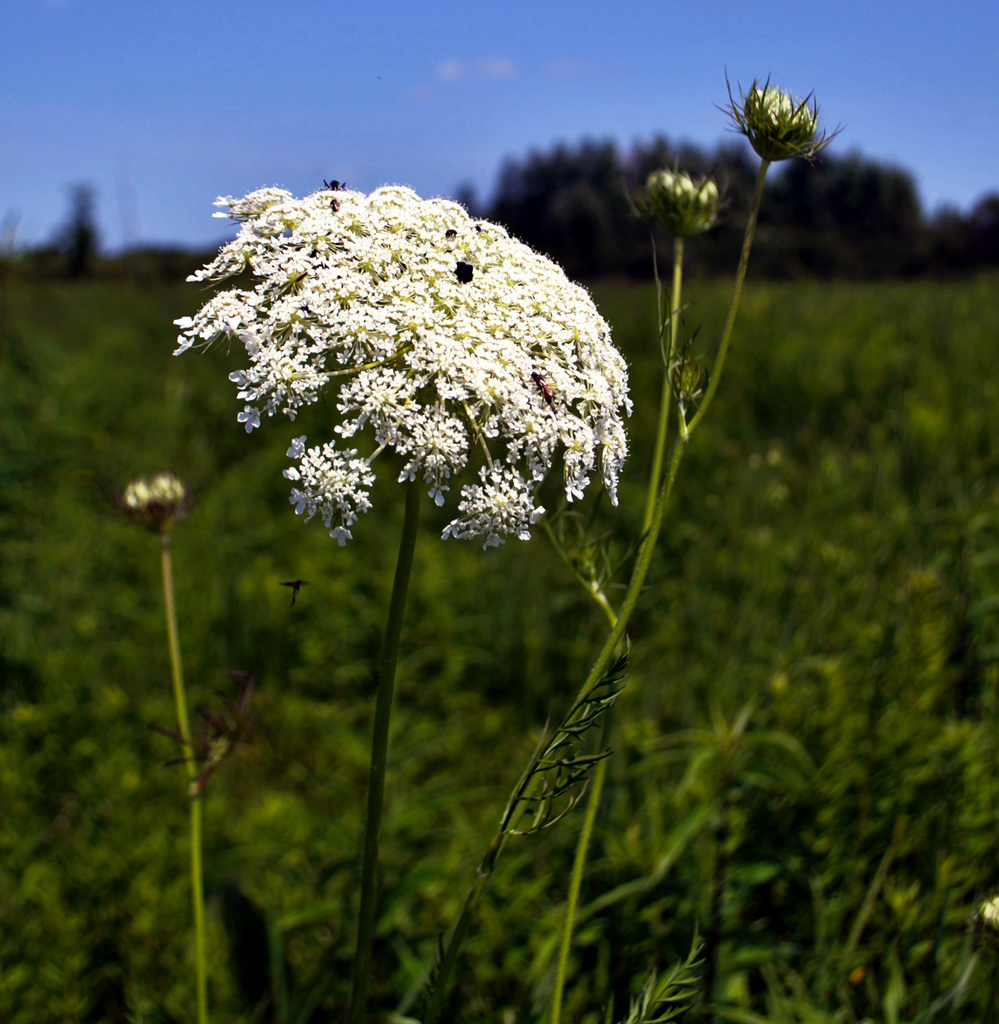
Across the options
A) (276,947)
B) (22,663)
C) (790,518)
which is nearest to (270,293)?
(276,947)

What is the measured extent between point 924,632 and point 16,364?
18.7ft

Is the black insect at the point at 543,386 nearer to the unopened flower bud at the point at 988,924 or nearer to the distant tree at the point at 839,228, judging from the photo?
the unopened flower bud at the point at 988,924

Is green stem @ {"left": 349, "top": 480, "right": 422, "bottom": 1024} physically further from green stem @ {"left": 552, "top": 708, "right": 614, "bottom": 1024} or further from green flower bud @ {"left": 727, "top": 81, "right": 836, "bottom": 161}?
green flower bud @ {"left": 727, "top": 81, "right": 836, "bottom": 161}

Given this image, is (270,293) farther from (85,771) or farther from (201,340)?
(85,771)

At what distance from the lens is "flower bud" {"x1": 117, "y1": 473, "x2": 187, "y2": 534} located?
2.16m

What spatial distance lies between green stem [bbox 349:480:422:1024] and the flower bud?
1.09 meters

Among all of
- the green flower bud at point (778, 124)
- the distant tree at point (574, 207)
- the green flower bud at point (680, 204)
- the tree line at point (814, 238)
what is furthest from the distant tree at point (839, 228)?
the green flower bud at point (778, 124)

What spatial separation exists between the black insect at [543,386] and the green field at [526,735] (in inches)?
23.8

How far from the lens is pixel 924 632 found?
278 centimetres

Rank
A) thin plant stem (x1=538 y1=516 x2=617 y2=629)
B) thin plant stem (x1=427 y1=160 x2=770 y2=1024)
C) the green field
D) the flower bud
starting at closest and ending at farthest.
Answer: thin plant stem (x1=427 y1=160 x2=770 y2=1024) < thin plant stem (x1=538 y1=516 x2=617 y2=629) < the flower bud < the green field

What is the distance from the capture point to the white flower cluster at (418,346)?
52.8 inches

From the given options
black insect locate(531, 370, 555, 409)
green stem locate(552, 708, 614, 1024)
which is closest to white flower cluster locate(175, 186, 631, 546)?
black insect locate(531, 370, 555, 409)

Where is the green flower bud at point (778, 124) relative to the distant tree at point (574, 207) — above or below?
below

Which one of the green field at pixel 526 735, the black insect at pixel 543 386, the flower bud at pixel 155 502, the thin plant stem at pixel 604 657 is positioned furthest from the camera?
the green field at pixel 526 735
